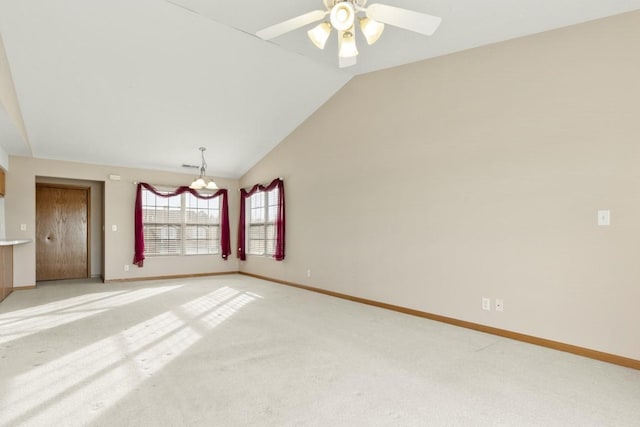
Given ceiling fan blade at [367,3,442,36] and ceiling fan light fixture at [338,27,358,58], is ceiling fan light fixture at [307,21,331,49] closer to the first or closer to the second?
ceiling fan light fixture at [338,27,358,58]

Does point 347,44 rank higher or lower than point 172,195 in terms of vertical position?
higher

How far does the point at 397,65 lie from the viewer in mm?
4574

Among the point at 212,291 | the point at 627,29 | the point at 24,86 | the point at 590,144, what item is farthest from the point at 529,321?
the point at 24,86

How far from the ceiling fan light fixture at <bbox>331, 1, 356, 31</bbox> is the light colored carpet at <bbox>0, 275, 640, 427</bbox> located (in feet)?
8.00

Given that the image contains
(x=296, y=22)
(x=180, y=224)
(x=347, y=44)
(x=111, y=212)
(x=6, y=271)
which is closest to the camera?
(x=296, y=22)

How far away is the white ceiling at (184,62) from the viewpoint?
3.32m

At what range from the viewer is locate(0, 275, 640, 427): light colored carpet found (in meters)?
2.09

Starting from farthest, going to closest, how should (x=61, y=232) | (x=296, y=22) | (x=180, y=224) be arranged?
1. (x=180, y=224)
2. (x=61, y=232)
3. (x=296, y=22)

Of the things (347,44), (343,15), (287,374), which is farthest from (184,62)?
(287,374)

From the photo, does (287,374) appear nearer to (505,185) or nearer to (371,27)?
(371,27)

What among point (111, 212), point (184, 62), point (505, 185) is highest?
point (184, 62)

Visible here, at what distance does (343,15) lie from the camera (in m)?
2.27

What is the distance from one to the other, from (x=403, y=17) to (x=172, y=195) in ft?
21.7

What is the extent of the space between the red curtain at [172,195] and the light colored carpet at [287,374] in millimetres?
2742
